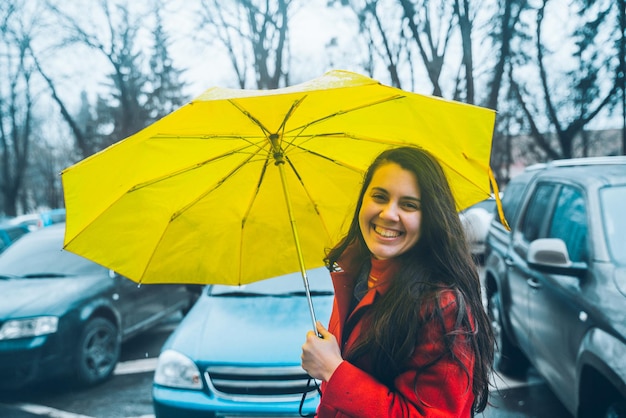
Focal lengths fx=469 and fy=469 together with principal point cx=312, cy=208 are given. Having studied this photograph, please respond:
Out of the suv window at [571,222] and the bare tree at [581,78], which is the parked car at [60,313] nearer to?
the suv window at [571,222]

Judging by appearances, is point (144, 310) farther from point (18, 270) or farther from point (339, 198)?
point (339, 198)

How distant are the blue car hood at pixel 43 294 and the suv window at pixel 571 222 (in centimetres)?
455

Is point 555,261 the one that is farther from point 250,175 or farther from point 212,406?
point 212,406

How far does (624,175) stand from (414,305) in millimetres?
2702

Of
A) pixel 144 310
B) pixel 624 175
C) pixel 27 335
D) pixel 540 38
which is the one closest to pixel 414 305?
pixel 624 175

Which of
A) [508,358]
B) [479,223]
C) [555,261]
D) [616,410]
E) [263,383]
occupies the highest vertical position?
[555,261]

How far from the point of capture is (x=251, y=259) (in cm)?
212

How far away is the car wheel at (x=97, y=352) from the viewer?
4.73 metres

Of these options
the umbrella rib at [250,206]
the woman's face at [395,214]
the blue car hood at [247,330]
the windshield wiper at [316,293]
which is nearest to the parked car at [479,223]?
the woman's face at [395,214]

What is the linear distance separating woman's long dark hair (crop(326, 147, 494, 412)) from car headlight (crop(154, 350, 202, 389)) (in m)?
2.11

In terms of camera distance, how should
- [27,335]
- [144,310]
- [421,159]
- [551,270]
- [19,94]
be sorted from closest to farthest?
[421,159] < [551,270] < [27,335] < [144,310] < [19,94]

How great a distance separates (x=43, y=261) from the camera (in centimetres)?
556

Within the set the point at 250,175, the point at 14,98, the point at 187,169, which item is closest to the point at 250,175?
the point at 250,175

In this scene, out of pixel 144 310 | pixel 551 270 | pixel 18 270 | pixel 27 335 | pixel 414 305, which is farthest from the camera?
pixel 144 310
